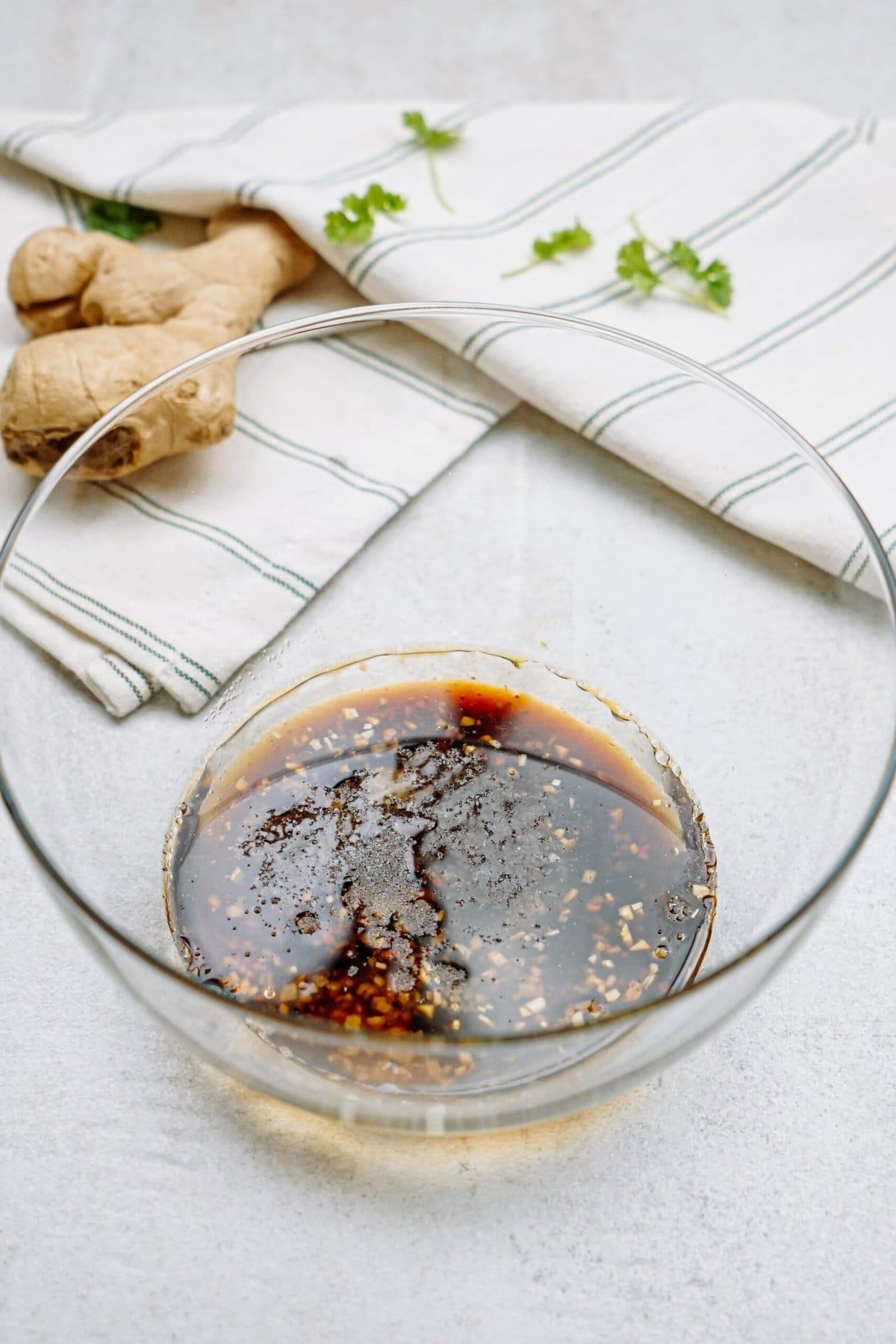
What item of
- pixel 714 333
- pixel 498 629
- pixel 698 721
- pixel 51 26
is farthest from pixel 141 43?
pixel 698 721

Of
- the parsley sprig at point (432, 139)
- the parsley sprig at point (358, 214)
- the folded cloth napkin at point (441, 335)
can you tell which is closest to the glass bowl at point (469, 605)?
the folded cloth napkin at point (441, 335)

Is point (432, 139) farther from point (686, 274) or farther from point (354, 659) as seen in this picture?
point (354, 659)

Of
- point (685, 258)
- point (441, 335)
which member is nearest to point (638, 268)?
point (685, 258)

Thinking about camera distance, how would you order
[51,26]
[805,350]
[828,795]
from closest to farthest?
1. [828,795]
2. [805,350]
3. [51,26]

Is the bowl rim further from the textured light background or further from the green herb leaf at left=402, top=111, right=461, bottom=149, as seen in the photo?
the green herb leaf at left=402, top=111, right=461, bottom=149

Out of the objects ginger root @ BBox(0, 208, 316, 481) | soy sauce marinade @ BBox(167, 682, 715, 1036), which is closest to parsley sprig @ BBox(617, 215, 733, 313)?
ginger root @ BBox(0, 208, 316, 481)

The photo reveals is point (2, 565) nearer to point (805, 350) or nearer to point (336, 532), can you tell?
point (336, 532)

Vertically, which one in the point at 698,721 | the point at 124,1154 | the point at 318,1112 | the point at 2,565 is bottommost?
Result: the point at 124,1154
